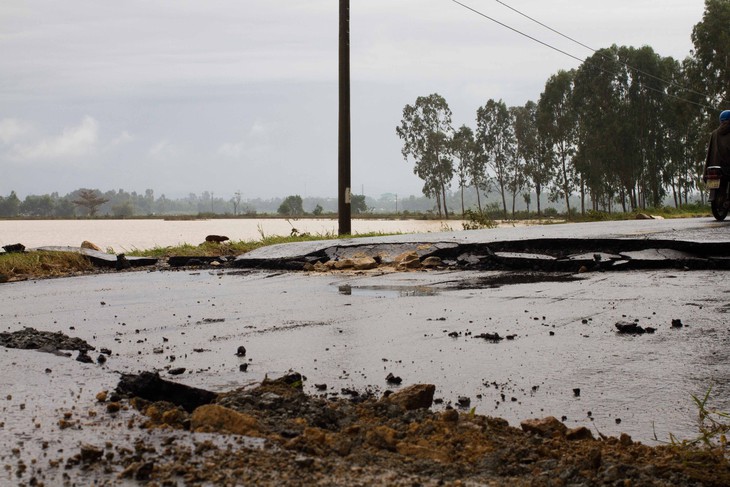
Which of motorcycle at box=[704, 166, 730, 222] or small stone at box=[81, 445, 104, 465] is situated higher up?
motorcycle at box=[704, 166, 730, 222]

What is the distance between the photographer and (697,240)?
1123 cm

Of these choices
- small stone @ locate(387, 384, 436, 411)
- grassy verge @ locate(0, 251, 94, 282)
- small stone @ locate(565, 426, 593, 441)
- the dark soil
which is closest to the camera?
the dark soil

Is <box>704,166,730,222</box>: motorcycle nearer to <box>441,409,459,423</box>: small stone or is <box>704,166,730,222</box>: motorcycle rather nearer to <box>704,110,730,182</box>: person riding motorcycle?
<box>704,110,730,182</box>: person riding motorcycle

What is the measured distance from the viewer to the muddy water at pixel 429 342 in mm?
4262

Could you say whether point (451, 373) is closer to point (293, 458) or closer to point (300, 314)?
point (293, 458)

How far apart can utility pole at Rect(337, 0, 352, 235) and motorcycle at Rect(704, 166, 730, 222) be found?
7.78 metres

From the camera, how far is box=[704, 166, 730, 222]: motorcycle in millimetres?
15148

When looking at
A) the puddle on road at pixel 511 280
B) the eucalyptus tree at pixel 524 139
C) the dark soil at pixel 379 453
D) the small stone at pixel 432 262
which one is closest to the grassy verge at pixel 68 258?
the small stone at pixel 432 262

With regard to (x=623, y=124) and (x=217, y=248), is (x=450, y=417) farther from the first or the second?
(x=623, y=124)

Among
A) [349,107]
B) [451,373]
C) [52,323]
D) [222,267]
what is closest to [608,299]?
[451,373]

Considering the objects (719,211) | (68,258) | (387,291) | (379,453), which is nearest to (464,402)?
(379,453)

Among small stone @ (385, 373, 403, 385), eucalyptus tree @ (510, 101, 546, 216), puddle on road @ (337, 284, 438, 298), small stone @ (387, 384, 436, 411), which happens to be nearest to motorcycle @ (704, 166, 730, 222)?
puddle on road @ (337, 284, 438, 298)

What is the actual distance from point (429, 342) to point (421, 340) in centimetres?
11

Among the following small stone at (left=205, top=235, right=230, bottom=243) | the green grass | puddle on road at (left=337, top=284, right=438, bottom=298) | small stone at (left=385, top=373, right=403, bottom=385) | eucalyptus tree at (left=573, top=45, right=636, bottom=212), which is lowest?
small stone at (left=385, top=373, right=403, bottom=385)
